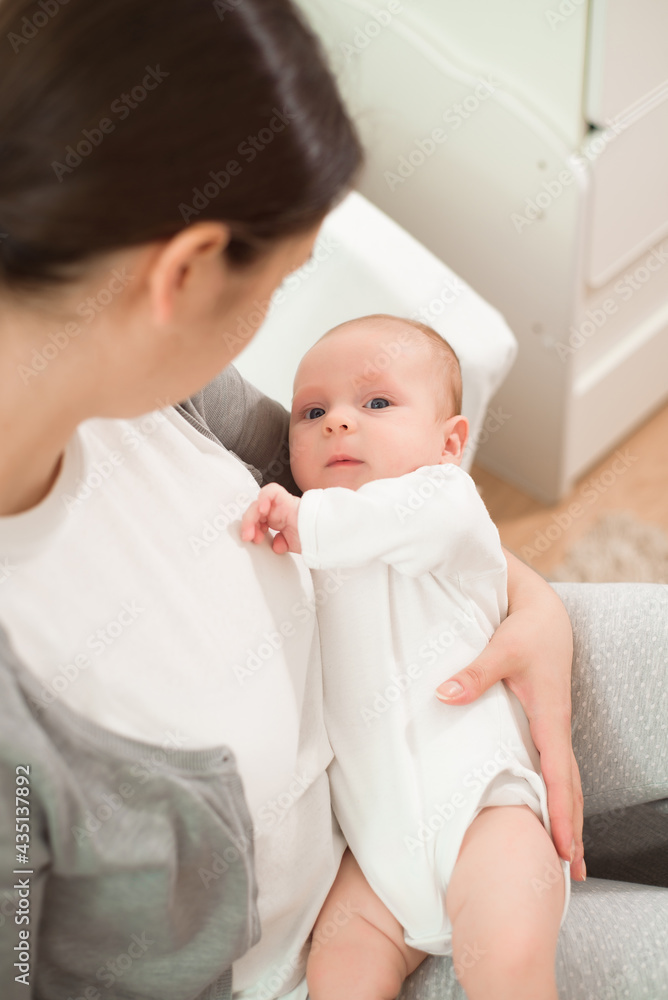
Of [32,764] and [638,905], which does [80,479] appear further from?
[638,905]

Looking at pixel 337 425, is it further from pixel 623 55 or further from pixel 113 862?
pixel 623 55

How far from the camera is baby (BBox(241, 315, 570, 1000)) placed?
2.77 ft

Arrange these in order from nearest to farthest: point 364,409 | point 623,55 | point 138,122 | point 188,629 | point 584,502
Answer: point 138,122, point 188,629, point 364,409, point 623,55, point 584,502

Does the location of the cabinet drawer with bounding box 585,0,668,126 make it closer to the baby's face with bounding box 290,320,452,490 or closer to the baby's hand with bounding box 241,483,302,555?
the baby's face with bounding box 290,320,452,490

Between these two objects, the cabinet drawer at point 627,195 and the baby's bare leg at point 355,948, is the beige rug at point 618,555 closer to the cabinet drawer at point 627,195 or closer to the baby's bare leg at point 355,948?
the cabinet drawer at point 627,195

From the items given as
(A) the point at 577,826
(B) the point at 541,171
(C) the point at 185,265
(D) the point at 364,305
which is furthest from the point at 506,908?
(B) the point at 541,171

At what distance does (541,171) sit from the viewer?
1.56 m

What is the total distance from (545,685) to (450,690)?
0.40 feet

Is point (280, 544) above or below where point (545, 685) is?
above

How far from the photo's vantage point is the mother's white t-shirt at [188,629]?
73cm

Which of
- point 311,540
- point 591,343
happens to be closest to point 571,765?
point 311,540

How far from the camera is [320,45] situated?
67cm

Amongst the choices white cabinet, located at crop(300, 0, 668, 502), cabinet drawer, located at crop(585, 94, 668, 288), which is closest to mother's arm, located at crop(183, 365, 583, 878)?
white cabinet, located at crop(300, 0, 668, 502)

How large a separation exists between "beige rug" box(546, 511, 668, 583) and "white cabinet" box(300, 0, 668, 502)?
0.49 feet
